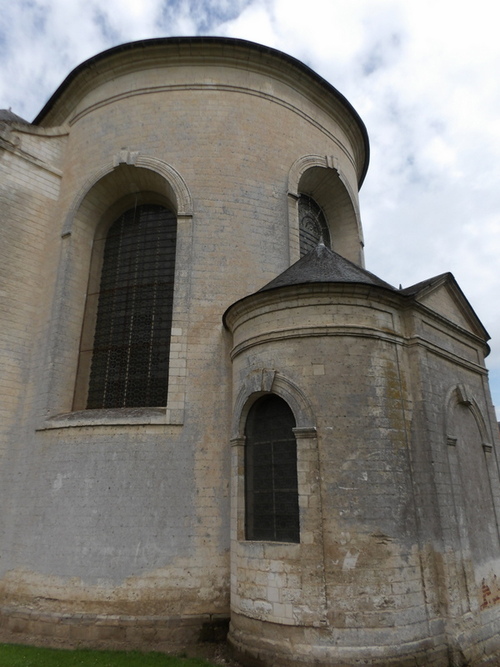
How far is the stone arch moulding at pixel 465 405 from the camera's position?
25.7ft

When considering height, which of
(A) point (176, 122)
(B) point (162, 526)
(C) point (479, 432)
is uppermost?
(A) point (176, 122)

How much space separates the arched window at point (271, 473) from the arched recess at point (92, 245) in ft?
4.76

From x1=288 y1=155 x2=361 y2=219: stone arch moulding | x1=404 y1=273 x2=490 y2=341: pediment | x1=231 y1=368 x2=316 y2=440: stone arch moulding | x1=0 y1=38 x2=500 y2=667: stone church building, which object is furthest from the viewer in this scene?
x1=288 y1=155 x2=361 y2=219: stone arch moulding

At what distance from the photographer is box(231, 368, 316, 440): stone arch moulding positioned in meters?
7.06

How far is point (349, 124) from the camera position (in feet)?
42.0

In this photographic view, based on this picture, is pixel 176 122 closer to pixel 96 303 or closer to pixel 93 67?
pixel 93 67

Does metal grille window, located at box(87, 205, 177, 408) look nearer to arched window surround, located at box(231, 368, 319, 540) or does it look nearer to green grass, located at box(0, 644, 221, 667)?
arched window surround, located at box(231, 368, 319, 540)

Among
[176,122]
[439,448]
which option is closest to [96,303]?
[176,122]

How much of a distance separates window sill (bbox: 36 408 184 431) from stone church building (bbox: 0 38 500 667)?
4cm

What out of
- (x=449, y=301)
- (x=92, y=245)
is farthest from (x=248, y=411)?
(x=92, y=245)

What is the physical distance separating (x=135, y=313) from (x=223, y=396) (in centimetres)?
268

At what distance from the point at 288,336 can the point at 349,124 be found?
7.84 m

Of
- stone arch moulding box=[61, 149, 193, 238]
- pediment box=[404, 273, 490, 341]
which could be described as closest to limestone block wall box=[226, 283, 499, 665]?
pediment box=[404, 273, 490, 341]

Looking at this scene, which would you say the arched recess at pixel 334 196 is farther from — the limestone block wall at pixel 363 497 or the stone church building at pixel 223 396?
the limestone block wall at pixel 363 497
